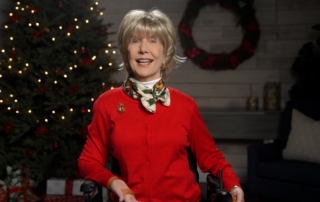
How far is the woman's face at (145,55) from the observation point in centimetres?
119

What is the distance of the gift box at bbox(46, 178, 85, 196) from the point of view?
2934 mm

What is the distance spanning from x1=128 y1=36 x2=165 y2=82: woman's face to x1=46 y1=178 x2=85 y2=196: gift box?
205 centimetres

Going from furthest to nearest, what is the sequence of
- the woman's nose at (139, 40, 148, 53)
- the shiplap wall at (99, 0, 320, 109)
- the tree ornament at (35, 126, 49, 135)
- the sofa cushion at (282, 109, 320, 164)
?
the shiplap wall at (99, 0, 320, 109) < the tree ornament at (35, 126, 49, 135) < the sofa cushion at (282, 109, 320, 164) < the woman's nose at (139, 40, 148, 53)

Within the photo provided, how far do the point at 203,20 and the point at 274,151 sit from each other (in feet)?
5.57

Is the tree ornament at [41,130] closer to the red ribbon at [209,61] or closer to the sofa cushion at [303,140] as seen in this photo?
the red ribbon at [209,61]

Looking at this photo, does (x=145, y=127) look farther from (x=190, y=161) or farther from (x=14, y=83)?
(x=14, y=83)

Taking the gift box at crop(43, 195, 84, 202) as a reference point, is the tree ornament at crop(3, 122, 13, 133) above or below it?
above

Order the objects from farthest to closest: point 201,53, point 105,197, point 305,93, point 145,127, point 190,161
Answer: point 201,53, point 305,93, point 105,197, point 190,161, point 145,127

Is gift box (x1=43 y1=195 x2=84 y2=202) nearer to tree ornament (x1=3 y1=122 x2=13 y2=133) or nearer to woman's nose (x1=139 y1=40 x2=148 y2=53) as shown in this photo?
tree ornament (x1=3 y1=122 x2=13 y2=133)

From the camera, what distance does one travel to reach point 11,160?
2.84 metres

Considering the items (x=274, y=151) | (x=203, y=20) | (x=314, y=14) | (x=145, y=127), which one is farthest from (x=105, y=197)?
(x=314, y=14)

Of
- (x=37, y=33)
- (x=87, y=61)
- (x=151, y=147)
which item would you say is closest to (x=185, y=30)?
(x=87, y=61)

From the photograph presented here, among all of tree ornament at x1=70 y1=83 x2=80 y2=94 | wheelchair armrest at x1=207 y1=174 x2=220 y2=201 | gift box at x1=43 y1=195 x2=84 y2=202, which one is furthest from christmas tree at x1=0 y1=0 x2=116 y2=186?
wheelchair armrest at x1=207 y1=174 x2=220 y2=201

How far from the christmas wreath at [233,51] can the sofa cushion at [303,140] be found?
3.34 feet
